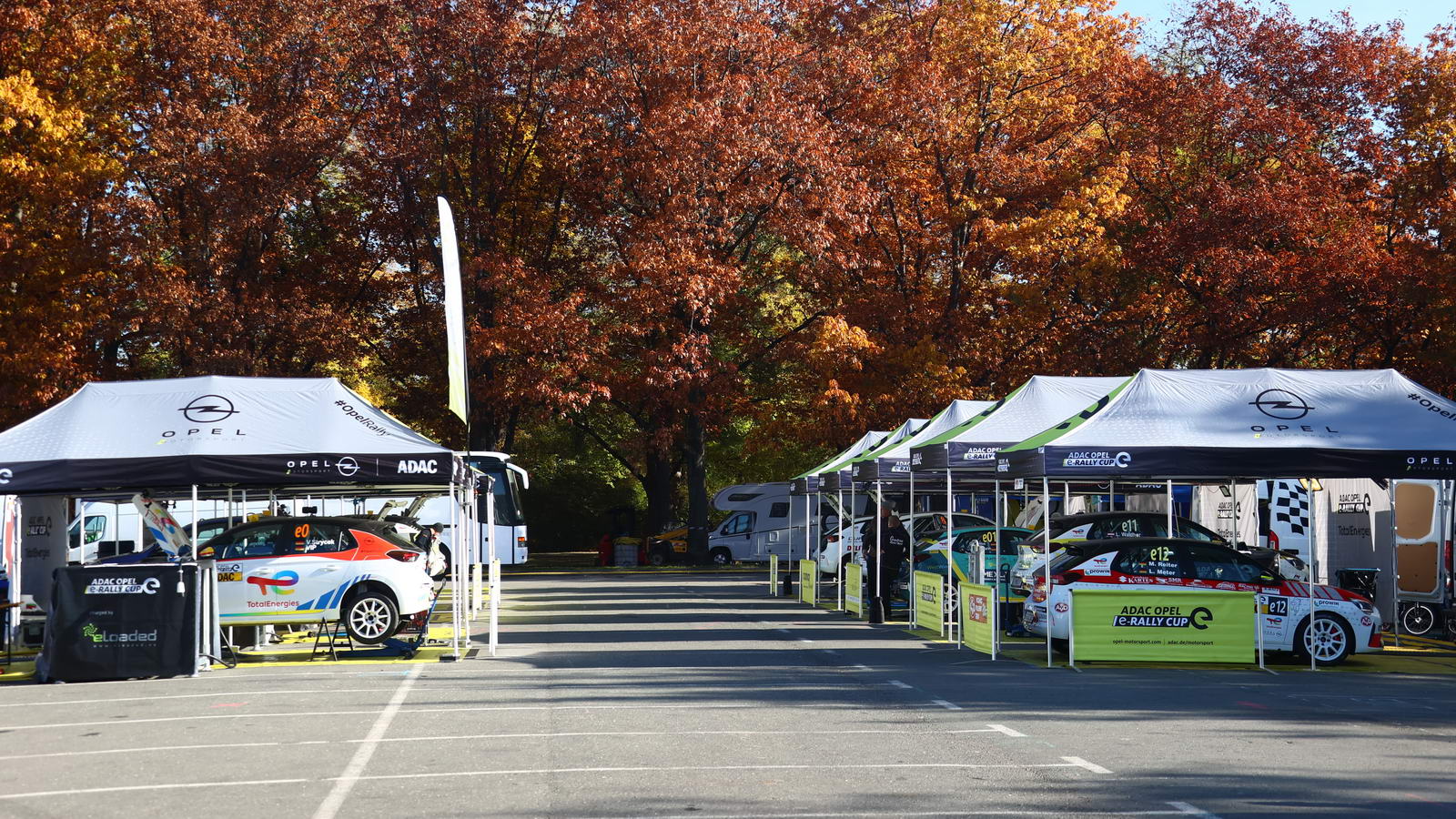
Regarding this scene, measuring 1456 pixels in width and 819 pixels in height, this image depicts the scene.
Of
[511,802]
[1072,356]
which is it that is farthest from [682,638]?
[1072,356]

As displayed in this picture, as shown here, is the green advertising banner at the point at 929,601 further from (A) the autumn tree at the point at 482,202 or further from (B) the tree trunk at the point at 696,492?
(B) the tree trunk at the point at 696,492

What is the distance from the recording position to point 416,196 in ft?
131

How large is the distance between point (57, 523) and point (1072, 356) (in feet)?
78.7

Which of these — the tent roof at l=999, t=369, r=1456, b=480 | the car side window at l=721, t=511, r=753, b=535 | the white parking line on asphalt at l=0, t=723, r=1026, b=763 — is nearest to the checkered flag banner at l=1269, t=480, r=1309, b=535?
the tent roof at l=999, t=369, r=1456, b=480

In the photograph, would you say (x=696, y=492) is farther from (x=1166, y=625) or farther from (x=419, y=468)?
(x=1166, y=625)

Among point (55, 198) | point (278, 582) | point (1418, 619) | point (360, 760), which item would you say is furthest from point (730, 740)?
point (55, 198)

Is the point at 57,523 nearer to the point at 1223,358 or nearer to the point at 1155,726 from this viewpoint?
the point at 1155,726

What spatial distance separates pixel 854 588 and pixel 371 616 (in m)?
8.88

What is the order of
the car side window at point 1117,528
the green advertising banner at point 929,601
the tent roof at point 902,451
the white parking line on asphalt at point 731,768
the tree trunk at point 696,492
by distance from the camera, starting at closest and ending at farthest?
the white parking line on asphalt at point 731,768, the green advertising banner at point 929,601, the car side window at point 1117,528, the tent roof at point 902,451, the tree trunk at point 696,492

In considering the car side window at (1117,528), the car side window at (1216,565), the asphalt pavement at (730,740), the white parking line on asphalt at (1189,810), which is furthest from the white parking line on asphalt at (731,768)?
the car side window at (1117,528)

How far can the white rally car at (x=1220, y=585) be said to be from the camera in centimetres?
1627

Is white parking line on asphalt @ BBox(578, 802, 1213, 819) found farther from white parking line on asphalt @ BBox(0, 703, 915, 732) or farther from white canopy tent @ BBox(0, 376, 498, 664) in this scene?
white canopy tent @ BBox(0, 376, 498, 664)

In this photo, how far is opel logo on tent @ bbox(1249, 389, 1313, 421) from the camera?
17141 millimetres

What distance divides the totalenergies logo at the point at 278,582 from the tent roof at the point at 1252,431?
338 inches
